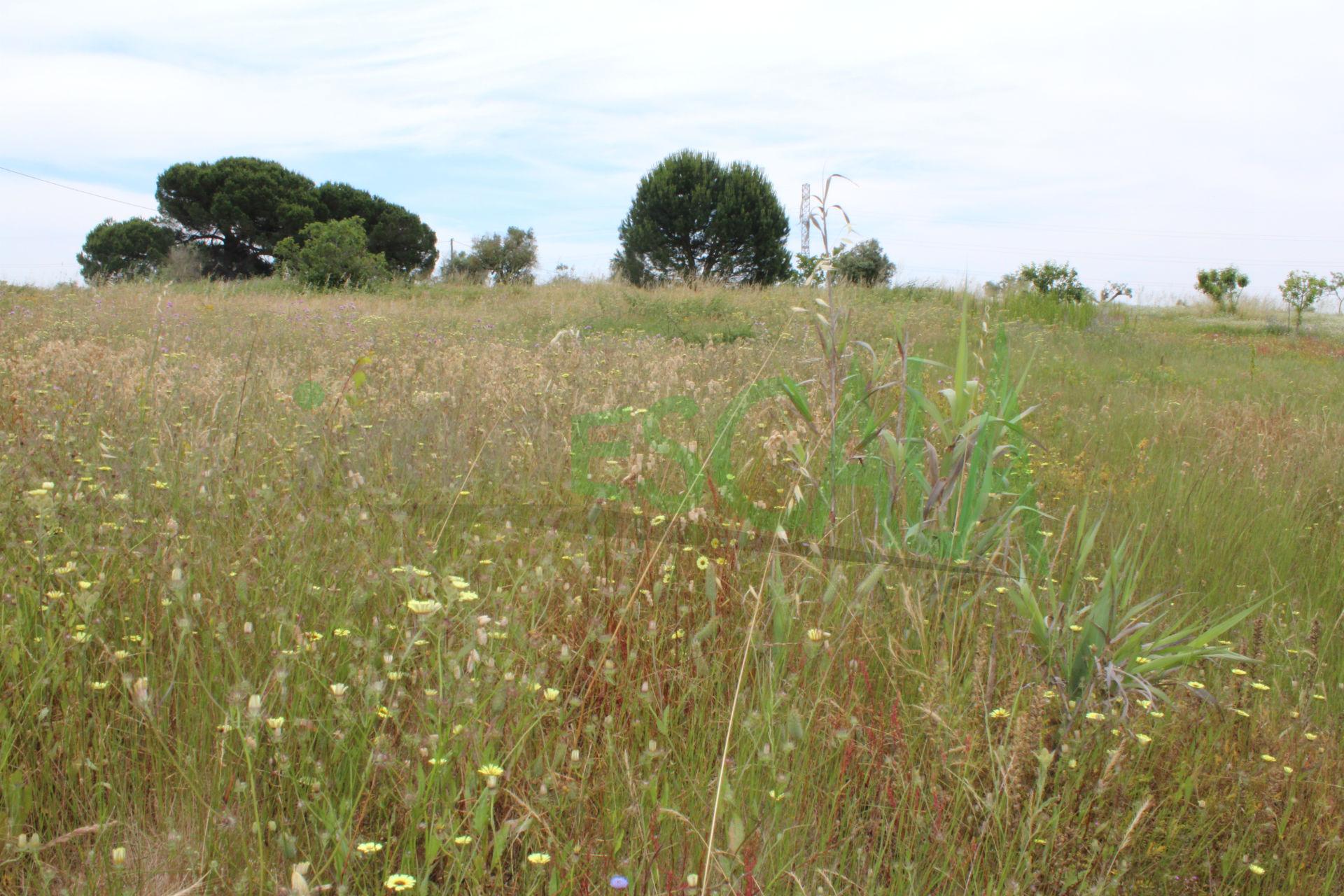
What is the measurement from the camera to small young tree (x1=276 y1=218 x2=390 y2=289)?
1956 centimetres

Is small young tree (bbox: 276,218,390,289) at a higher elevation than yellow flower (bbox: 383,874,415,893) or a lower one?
higher

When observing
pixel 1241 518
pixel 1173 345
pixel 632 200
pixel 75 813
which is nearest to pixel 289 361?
pixel 75 813

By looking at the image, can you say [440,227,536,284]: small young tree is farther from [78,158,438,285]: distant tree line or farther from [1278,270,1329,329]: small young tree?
[1278,270,1329,329]: small young tree

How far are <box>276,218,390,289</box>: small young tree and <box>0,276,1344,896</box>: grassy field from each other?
57.2ft

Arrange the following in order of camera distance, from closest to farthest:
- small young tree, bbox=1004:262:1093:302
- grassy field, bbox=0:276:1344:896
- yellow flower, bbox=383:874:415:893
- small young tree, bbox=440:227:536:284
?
yellow flower, bbox=383:874:415:893 → grassy field, bbox=0:276:1344:896 → small young tree, bbox=1004:262:1093:302 → small young tree, bbox=440:227:536:284

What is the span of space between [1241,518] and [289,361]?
16.2 ft

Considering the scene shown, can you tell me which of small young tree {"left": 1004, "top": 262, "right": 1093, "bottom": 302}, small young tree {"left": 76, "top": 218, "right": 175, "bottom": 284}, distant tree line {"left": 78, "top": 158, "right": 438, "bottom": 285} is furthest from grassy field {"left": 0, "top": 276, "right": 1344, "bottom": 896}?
small young tree {"left": 76, "top": 218, "right": 175, "bottom": 284}

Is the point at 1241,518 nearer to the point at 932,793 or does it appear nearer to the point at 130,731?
the point at 932,793

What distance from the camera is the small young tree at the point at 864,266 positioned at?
2342mm

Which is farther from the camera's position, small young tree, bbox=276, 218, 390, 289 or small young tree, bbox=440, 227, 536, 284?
small young tree, bbox=440, 227, 536, 284

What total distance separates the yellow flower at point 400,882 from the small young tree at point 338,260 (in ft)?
63.1

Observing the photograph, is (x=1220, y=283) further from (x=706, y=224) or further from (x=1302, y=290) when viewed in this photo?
(x=706, y=224)

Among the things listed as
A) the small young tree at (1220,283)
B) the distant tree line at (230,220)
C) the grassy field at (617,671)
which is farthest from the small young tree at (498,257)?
the grassy field at (617,671)

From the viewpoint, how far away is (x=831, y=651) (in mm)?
1748
